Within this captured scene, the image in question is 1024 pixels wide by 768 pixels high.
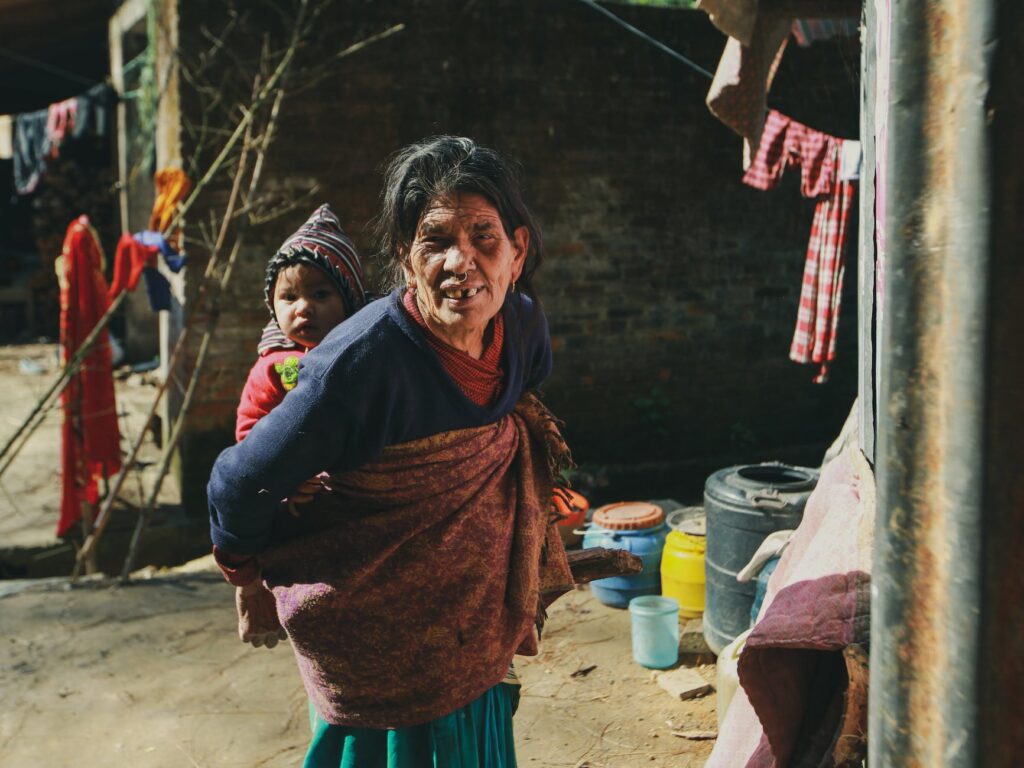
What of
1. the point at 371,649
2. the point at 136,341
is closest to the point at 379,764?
the point at 371,649

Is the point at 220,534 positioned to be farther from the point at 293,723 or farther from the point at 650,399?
the point at 650,399

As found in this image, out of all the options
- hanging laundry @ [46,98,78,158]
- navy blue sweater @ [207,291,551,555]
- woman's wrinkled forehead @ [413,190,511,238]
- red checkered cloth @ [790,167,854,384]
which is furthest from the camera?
hanging laundry @ [46,98,78,158]

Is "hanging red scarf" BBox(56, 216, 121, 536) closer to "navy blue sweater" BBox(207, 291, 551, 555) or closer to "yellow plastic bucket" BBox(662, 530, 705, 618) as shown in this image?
"yellow plastic bucket" BBox(662, 530, 705, 618)

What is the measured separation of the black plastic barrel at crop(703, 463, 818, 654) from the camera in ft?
11.9

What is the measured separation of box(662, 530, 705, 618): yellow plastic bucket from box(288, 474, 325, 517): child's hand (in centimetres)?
272

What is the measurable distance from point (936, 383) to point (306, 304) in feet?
5.18

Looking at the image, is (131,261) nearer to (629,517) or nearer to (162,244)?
(162,244)

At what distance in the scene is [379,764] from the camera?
5.90ft

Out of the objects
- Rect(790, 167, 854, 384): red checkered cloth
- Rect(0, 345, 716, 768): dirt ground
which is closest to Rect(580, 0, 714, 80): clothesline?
Rect(790, 167, 854, 384): red checkered cloth

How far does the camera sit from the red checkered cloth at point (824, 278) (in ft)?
17.1

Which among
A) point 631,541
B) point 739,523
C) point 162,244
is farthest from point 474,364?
point 162,244

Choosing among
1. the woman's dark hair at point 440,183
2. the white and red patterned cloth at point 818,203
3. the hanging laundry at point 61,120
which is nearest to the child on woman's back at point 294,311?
the woman's dark hair at point 440,183

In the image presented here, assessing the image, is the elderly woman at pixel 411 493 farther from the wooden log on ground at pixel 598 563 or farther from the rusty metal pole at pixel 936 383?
the rusty metal pole at pixel 936 383

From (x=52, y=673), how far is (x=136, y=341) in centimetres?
610
